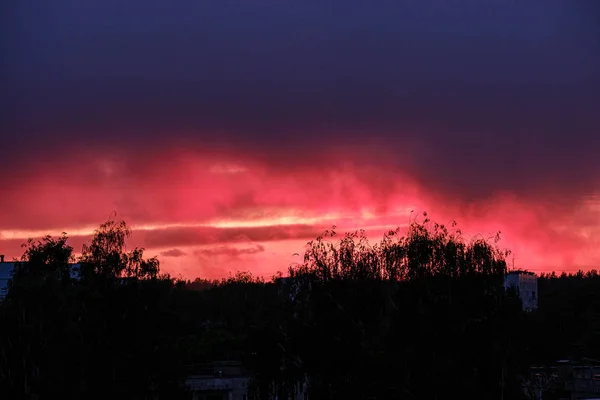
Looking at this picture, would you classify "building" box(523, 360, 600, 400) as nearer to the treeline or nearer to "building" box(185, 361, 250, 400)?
the treeline

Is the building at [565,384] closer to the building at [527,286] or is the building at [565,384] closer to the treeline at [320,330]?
the treeline at [320,330]

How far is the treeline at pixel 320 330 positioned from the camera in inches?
1907

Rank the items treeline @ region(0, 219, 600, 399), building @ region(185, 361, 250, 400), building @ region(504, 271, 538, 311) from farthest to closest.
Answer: building @ region(504, 271, 538, 311) → building @ region(185, 361, 250, 400) → treeline @ region(0, 219, 600, 399)

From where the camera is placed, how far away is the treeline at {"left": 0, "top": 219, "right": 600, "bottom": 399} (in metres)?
48.4

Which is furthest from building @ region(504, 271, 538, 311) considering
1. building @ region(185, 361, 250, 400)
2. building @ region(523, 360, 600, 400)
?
building @ region(523, 360, 600, 400)

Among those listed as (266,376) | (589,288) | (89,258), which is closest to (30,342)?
(89,258)

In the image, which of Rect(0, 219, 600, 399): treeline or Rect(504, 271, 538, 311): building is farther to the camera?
Rect(504, 271, 538, 311): building

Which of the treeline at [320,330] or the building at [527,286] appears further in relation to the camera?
the building at [527,286]

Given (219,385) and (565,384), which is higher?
(565,384)

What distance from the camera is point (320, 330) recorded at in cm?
5269

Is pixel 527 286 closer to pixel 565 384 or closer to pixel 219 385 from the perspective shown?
A: pixel 219 385

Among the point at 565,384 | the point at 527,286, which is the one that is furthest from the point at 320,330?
the point at 527,286

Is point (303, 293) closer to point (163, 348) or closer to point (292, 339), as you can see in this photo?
point (292, 339)

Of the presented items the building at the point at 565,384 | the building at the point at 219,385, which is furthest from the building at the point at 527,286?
the building at the point at 565,384
